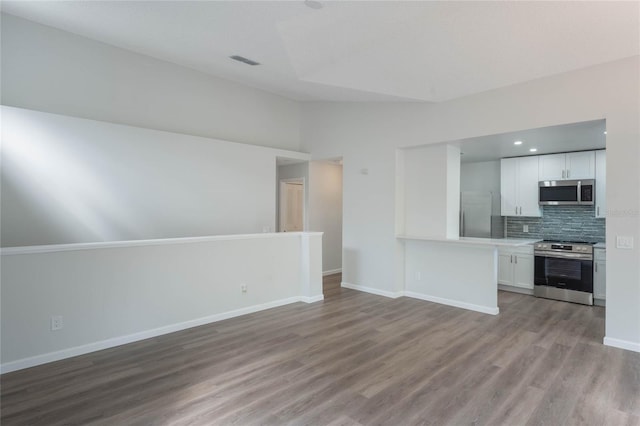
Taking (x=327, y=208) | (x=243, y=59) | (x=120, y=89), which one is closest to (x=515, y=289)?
(x=327, y=208)

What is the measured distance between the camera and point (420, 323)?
4.21 m

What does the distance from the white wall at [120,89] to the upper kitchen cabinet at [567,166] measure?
16.2 feet

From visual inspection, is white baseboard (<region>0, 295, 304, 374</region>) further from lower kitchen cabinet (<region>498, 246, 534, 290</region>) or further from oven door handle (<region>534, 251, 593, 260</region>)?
oven door handle (<region>534, 251, 593, 260</region>)

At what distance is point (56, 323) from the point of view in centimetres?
316

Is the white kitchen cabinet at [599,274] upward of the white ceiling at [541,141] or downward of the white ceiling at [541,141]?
downward

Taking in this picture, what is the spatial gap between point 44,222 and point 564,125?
6.17 metres

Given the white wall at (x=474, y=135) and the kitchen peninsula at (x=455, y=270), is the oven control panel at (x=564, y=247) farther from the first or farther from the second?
the white wall at (x=474, y=135)

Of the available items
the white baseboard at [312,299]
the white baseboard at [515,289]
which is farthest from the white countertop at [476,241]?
the white baseboard at [312,299]

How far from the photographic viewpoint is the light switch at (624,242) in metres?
3.40

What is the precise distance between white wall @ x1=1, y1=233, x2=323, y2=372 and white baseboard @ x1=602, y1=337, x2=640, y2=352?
387 centimetres

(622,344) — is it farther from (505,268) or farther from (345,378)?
(345,378)

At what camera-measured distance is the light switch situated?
134 inches

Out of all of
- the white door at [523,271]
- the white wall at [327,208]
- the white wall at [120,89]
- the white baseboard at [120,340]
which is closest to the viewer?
the white baseboard at [120,340]

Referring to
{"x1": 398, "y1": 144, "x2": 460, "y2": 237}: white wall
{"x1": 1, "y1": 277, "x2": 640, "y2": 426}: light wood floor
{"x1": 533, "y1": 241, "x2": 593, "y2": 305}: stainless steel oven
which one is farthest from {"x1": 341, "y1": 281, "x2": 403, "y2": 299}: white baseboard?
{"x1": 533, "y1": 241, "x2": 593, "y2": 305}: stainless steel oven
